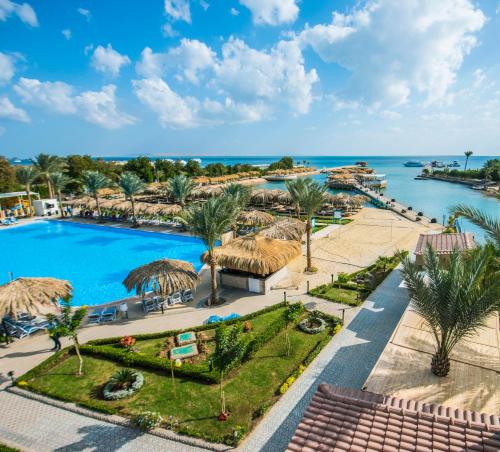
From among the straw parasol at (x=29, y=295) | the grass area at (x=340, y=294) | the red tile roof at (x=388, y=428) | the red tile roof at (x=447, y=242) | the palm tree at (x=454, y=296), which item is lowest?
the grass area at (x=340, y=294)

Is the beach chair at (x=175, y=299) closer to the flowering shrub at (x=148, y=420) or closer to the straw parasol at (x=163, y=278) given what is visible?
the straw parasol at (x=163, y=278)

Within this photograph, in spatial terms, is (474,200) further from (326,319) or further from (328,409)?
(328,409)

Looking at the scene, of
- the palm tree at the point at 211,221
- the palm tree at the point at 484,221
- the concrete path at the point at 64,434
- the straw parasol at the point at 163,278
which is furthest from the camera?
the palm tree at the point at 211,221

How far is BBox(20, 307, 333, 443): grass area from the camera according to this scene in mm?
8828

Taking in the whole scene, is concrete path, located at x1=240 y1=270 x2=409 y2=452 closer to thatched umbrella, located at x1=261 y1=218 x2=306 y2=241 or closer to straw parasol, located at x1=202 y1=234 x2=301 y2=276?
straw parasol, located at x1=202 y1=234 x2=301 y2=276

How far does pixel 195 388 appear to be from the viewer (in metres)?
10.2

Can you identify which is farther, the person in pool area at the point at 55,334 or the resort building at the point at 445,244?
the resort building at the point at 445,244

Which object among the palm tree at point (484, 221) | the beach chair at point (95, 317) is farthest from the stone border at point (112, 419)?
the palm tree at point (484, 221)

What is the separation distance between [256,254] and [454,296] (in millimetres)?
10466

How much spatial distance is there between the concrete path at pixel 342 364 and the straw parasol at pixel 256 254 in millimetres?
4938

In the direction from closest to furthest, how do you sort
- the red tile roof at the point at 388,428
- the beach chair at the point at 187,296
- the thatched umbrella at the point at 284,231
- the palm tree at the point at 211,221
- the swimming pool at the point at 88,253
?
the red tile roof at the point at 388,428 < the palm tree at the point at 211,221 < the beach chair at the point at 187,296 < the swimming pool at the point at 88,253 < the thatched umbrella at the point at 284,231

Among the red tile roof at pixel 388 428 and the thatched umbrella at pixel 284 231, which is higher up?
the thatched umbrella at pixel 284 231

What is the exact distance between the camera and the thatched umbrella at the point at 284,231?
68.7 feet

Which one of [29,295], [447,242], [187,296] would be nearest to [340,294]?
[447,242]
